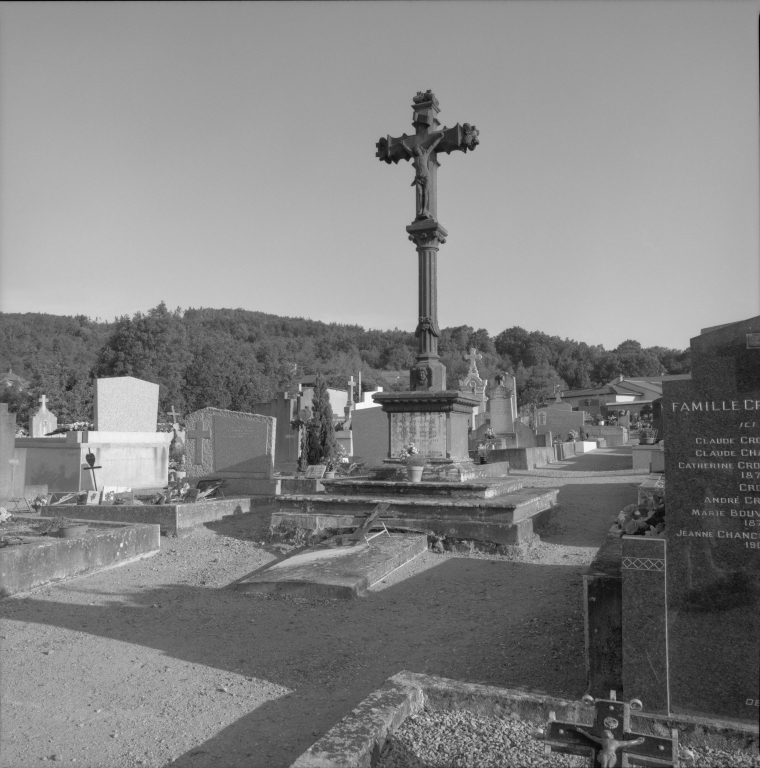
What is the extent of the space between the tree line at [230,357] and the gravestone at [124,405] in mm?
19948

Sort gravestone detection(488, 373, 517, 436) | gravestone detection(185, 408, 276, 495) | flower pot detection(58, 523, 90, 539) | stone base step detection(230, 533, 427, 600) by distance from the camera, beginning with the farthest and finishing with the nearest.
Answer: gravestone detection(488, 373, 517, 436)
gravestone detection(185, 408, 276, 495)
flower pot detection(58, 523, 90, 539)
stone base step detection(230, 533, 427, 600)

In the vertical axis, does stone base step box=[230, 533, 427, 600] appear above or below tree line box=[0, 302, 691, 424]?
below

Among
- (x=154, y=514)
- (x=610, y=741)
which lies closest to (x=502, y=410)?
(x=154, y=514)

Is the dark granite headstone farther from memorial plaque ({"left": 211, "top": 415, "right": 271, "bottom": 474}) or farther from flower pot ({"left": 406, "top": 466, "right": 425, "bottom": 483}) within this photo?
memorial plaque ({"left": 211, "top": 415, "right": 271, "bottom": 474})

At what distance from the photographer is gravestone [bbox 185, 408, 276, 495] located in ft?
46.6

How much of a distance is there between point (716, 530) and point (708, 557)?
0.46ft

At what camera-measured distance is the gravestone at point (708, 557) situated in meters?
3.18

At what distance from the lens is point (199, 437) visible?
1493 centimetres

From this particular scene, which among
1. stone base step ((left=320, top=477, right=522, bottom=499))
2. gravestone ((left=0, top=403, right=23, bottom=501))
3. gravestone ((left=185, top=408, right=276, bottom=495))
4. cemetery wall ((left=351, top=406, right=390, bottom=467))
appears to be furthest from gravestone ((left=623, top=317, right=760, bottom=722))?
cemetery wall ((left=351, top=406, right=390, bottom=467))

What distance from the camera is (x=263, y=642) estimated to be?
16.4 feet

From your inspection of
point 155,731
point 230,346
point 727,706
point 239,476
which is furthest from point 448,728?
point 230,346

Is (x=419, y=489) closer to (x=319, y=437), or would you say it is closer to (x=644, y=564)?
(x=644, y=564)

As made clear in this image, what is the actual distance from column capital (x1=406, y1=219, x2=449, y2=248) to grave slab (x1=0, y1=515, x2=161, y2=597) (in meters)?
6.32

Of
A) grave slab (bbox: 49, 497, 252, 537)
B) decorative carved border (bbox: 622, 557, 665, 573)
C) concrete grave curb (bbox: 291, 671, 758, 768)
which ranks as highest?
decorative carved border (bbox: 622, 557, 665, 573)
